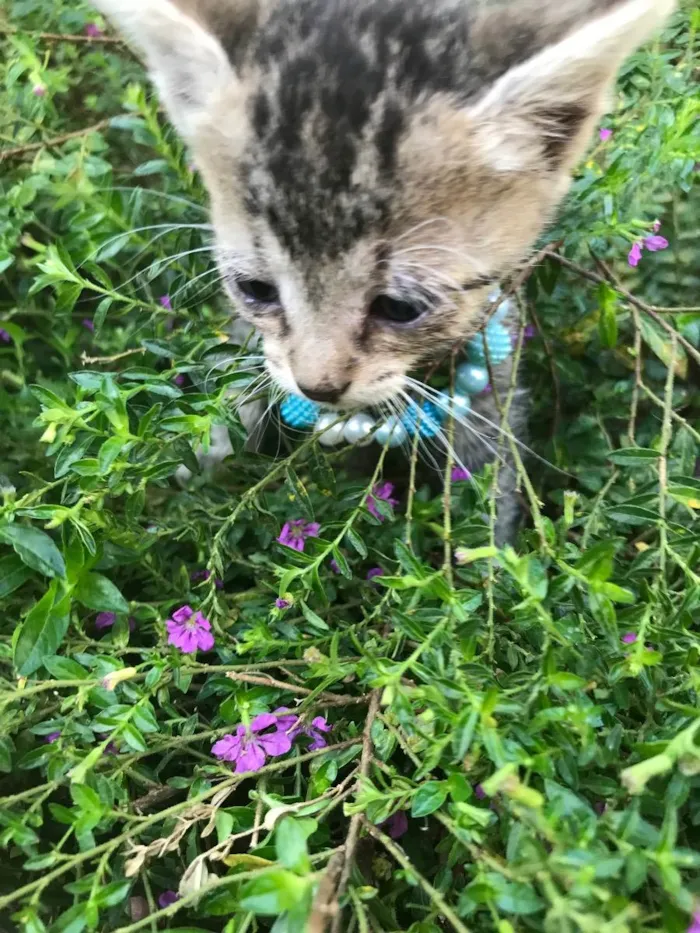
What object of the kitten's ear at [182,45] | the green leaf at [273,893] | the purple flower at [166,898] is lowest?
the purple flower at [166,898]

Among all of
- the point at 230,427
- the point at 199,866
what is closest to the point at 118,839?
the point at 199,866

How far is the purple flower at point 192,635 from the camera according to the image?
80 centimetres

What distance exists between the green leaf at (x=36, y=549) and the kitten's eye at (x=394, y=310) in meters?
0.46

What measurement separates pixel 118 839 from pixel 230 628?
0.30m

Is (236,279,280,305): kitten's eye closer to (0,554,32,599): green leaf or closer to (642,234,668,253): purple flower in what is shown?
(0,554,32,599): green leaf

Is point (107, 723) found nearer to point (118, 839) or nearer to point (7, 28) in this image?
point (118, 839)

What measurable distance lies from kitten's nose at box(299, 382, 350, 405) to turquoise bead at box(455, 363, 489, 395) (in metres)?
0.28

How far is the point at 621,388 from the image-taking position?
120 cm

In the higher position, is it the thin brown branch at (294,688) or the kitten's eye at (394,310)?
the kitten's eye at (394,310)

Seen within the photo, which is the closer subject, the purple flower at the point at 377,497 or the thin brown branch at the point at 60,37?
the purple flower at the point at 377,497

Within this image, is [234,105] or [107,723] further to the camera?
[234,105]

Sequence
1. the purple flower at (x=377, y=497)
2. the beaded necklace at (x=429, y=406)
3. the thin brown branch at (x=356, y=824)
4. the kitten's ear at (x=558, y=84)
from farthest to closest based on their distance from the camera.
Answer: the beaded necklace at (x=429, y=406), the purple flower at (x=377, y=497), the kitten's ear at (x=558, y=84), the thin brown branch at (x=356, y=824)

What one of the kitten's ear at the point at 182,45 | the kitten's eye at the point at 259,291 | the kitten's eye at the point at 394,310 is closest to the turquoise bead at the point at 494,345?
the kitten's eye at the point at 394,310

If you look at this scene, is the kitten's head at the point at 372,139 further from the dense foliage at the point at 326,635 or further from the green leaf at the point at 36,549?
the green leaf at the point at 36,549
